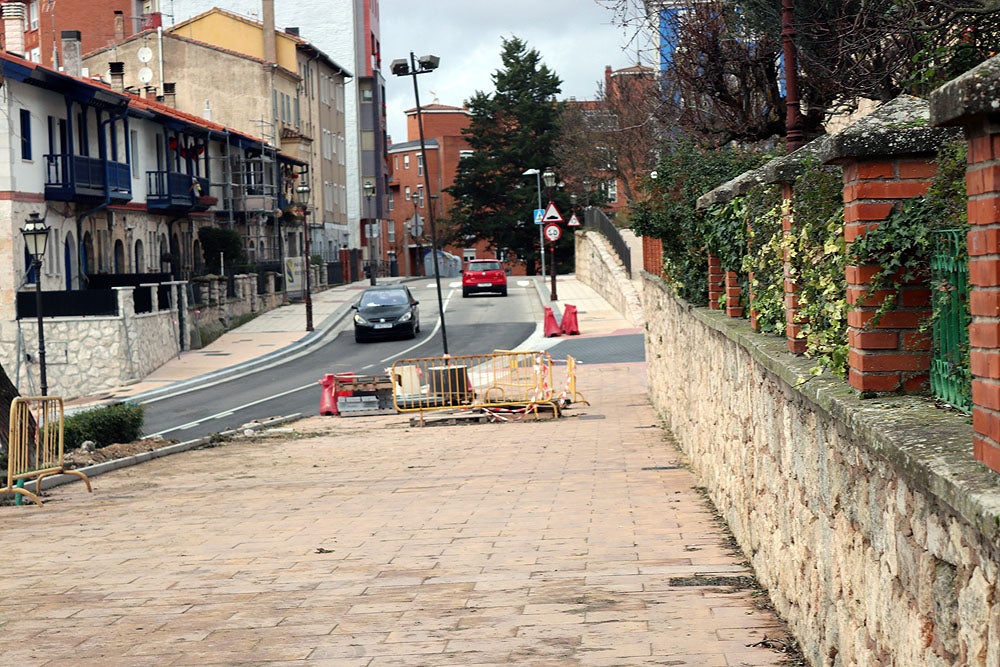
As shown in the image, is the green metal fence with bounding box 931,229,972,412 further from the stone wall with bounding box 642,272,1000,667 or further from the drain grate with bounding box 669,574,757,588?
the drain grate with bounding box 669,574,757,588

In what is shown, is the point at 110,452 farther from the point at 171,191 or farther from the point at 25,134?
the point at 171,191

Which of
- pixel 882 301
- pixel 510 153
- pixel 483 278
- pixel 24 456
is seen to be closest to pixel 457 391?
pixel 24 456

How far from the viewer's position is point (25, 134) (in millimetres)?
35875

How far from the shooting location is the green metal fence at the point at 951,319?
12.8 ft

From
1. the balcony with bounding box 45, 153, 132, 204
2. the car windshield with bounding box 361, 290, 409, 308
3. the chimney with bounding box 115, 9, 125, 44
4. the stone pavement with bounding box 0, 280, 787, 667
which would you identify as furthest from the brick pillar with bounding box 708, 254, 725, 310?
the chimney with bounding box 115, 9, 125, 44

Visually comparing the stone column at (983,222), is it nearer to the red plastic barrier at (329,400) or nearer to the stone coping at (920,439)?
the stone coping at (920,439)

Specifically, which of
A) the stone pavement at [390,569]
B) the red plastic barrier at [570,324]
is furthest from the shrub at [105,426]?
the red plastic barrier at [570,324]

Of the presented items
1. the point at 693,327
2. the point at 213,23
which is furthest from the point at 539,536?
the point at 213,23

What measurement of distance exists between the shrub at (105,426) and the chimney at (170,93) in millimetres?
44939

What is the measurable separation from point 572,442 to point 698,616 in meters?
10.3

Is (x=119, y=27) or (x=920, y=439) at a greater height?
(x=119, y=27)

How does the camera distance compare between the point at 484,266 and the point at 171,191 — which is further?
the point at 484,266

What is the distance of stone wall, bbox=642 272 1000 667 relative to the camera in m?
3.19

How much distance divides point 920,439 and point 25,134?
35.8m
